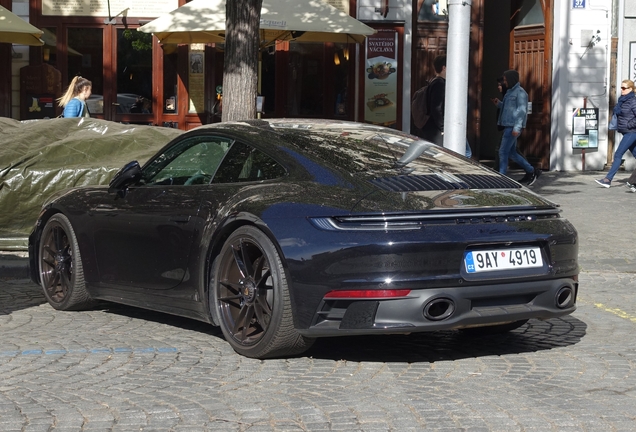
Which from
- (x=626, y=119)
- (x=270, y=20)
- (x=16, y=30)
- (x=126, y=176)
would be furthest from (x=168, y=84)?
(x=126, y=176)

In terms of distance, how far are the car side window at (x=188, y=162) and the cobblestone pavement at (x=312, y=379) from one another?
95 centimetres

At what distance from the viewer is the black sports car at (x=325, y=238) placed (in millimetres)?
5477

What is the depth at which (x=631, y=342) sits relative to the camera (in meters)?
6.63

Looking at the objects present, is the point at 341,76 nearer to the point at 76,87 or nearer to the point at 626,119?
the point at 626,119

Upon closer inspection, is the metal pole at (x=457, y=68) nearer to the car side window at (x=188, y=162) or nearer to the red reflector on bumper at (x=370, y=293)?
the car side window at (x=188, y=162)

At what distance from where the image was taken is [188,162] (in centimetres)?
682

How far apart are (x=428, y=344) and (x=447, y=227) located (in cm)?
Answer: 113

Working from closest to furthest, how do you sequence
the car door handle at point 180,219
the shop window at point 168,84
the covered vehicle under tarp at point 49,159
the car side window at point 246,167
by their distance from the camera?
the car side window at point 246,167, the car door handle at point 180,219, the covered vehicle under tarp at point 49,159, the shop window at point 168,84

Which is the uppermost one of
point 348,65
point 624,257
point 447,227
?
point 348,65

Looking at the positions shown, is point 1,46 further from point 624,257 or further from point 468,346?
point 468,346

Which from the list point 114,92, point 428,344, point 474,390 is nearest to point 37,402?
point 474,390

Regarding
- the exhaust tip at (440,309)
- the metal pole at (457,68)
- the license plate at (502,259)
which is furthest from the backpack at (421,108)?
the exhaust tip at (440,309)

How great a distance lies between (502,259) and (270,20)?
1024 centimetres

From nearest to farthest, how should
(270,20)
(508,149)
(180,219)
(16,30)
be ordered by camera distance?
(180,219) < (270,20) < (16,30) < (508,149)
